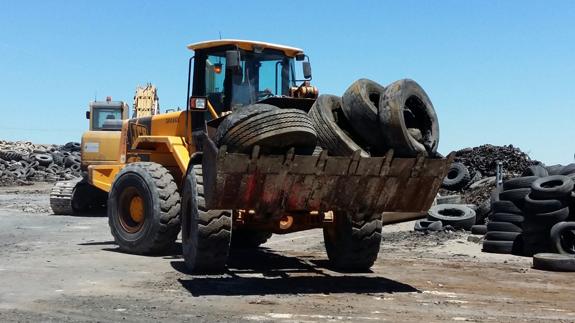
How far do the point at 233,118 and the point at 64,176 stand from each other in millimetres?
30160

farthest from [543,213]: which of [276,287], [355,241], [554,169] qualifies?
[276,287]

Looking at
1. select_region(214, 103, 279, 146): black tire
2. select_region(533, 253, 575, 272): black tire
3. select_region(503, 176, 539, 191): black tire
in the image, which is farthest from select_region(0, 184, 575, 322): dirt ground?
select_region(214, 103, 279, 146): black tire

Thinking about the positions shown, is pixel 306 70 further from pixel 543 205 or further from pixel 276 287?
pixel 543 205

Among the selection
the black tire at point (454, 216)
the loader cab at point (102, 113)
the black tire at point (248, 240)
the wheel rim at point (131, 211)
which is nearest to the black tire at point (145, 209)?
the wheel rim at point (131, 211)

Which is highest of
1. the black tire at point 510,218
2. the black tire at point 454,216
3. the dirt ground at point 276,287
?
the black tire at point 510,218

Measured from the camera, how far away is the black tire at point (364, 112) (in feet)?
28.8

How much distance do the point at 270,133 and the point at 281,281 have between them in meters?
2.35

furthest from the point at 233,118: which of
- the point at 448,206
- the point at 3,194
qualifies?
the point at 3,194

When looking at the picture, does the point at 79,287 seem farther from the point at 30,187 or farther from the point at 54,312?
the point at 30,187

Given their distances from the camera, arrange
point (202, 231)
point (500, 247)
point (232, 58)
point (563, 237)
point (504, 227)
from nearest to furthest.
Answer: point (202, 231), point (232, 58), point (563, 237), point (500, 247), point (504, 227)

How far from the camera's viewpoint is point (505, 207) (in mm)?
13797

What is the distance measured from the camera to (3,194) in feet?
100

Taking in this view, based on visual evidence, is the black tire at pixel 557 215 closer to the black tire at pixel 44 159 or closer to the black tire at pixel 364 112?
the black tire at pixel 364 112

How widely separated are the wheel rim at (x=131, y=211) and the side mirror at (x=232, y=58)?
2790 millimetres
